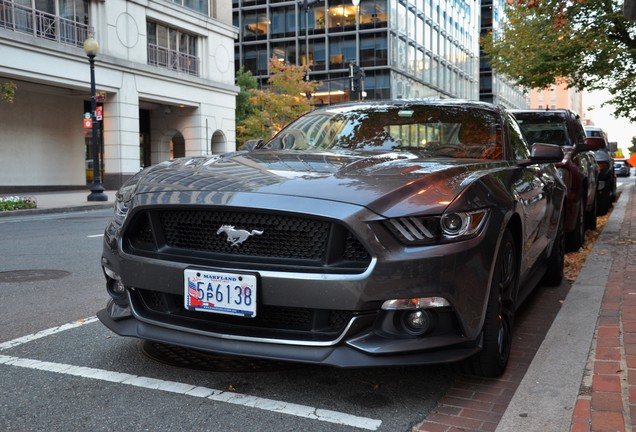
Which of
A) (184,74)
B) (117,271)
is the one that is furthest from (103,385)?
(184,74)

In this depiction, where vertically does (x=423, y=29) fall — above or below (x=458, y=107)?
above

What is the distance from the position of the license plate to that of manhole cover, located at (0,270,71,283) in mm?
3944

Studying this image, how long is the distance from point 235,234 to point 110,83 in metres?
25.9

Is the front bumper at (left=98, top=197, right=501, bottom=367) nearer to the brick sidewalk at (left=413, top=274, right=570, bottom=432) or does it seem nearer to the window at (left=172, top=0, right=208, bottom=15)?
the brick sidewalk at (left=413, top=274, right=570, bottom=432)

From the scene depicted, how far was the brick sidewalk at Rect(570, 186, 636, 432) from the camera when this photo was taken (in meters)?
2.75

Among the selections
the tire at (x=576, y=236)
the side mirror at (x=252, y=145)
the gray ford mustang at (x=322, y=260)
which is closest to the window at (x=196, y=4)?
the tire at (x=576, y=236)

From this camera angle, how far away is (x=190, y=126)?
109 feet

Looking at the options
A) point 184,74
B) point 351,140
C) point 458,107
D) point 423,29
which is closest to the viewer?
point 351,140

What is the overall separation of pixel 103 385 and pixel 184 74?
29.6m

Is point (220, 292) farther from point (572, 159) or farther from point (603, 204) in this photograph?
point (603, 204)

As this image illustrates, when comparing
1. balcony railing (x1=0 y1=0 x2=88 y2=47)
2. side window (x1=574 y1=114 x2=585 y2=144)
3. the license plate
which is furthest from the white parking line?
balcony railing (x1=0 y1=0 x2=88 y2=47)

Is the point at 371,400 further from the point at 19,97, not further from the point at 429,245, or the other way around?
the point at 19,97

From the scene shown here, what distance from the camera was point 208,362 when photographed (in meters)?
3.61

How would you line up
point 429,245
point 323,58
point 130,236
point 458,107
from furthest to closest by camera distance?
point 323,58 < point 458,107 < point 130,236 < point 429,245
